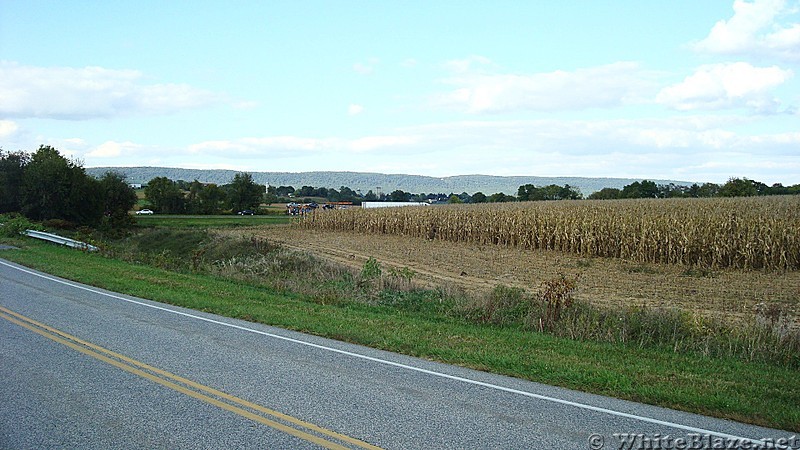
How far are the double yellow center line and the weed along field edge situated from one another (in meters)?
3.42

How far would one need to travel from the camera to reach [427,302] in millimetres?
16469

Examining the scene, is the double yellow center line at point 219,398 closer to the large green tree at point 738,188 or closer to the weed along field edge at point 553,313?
the weed along field edge at point 553,313

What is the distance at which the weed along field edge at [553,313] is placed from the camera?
8875 millimetres

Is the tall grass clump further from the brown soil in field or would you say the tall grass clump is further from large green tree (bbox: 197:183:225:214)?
large green tree (bbox: 197:183:225:214)

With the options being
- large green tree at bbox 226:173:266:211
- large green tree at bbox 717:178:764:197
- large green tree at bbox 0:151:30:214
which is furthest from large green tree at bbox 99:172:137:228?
large green tree at bbox 717:178:764:197

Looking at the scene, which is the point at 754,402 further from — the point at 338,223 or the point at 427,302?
the point at 338,223

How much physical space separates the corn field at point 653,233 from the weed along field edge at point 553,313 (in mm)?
841

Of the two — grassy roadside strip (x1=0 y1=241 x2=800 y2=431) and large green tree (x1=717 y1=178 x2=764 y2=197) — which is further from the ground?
large green tree (x1=717 y1=178 x2=764 y2=197)

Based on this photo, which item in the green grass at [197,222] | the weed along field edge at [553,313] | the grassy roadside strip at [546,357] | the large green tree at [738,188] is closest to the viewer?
the grassy roadside strip at [546,357]

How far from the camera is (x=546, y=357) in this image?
33.2 feet

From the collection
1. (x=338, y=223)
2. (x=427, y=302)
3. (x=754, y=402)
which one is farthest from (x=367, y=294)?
(x=338, y=223)

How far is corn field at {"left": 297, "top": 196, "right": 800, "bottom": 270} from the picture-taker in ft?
79.6

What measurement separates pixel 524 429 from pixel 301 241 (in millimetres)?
36792

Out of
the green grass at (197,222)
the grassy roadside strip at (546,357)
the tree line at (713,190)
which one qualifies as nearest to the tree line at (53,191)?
the green grass at (197,222)
